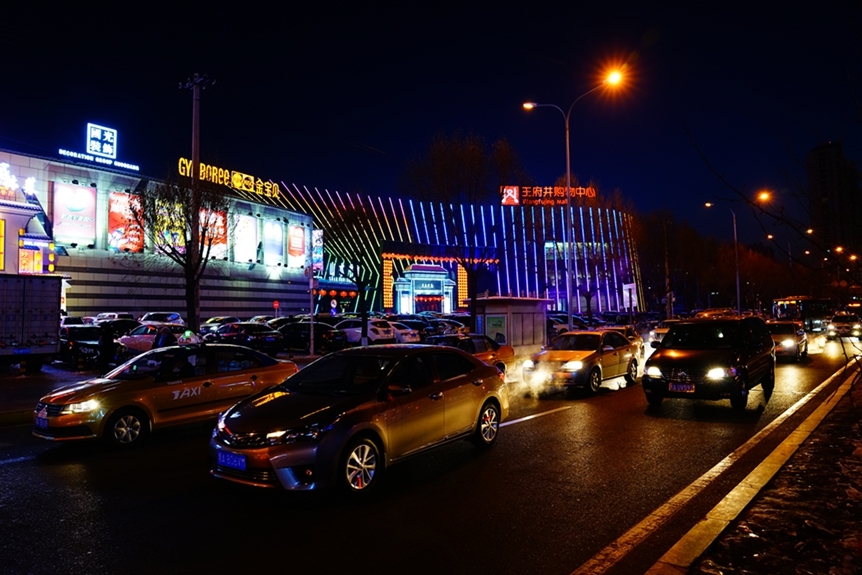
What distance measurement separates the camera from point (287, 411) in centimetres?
630

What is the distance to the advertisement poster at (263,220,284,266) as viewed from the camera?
176 feet

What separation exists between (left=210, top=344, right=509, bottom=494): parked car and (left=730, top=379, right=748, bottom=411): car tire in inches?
202

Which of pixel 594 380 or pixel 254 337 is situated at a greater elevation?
pixel 254 337

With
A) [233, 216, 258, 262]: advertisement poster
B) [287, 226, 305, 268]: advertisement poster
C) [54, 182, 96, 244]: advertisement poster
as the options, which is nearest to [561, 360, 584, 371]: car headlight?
[54, 182, 96, 244]: advertisement poster

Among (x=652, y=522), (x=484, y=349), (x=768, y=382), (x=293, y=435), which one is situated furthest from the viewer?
(x=484, y=349)

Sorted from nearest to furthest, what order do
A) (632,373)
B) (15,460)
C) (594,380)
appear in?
(15,460), (594,380), (632,373)

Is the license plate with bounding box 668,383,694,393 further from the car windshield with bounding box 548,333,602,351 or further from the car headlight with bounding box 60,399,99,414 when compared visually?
the car headlight with bounding box 60,399,99,414

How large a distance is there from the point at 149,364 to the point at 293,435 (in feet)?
17.2

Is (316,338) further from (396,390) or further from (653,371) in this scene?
(396,390)

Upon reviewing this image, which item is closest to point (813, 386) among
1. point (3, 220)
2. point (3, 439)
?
point (3, 439)

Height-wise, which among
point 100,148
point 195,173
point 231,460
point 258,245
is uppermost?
point 100,148

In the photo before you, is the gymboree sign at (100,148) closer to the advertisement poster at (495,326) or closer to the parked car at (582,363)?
the advertisement poster at (495,326)

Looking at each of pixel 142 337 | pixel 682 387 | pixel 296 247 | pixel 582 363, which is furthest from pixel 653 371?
pixel 296 247

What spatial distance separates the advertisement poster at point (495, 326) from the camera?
2180 cm
